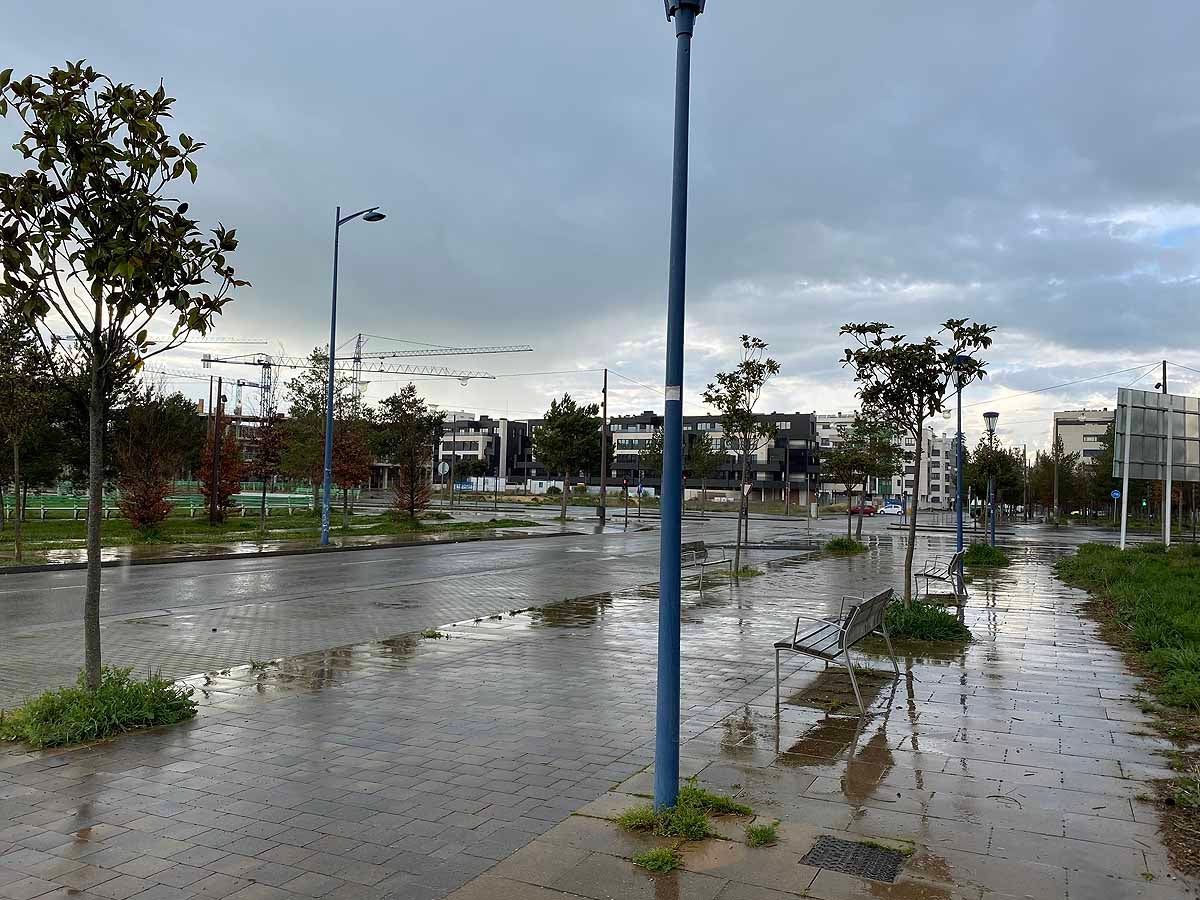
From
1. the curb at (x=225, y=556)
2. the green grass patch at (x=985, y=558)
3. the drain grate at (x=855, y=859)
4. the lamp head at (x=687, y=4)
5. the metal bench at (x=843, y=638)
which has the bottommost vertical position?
the curb at (x=225, y=556)

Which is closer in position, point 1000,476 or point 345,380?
point 345,380

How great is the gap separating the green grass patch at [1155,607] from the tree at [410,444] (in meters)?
23.7

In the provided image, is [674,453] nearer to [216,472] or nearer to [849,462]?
[849,462]

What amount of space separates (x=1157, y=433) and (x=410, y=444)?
2638 centimetres

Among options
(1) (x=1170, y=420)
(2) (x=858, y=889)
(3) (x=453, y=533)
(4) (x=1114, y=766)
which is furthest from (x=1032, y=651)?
(3) (x=453, y=533)

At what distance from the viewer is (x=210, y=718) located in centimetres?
700

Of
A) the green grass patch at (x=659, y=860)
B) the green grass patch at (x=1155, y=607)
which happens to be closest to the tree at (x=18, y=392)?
the green grass patch at (x=659, y=860)

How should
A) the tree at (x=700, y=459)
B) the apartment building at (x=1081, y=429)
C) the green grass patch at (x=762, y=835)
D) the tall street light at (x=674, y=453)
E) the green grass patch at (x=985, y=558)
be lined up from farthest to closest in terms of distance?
the apartment building at (x=1081, y=429) < the tree at (x=700, y=459) < the green grass patch at (x=985, y=558) < the tall street light at (x=674, y=453) < the green grass patch at (x=762, y=835)

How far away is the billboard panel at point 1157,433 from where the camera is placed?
25609 millimetres

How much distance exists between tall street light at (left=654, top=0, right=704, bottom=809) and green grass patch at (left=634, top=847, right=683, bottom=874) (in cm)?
49

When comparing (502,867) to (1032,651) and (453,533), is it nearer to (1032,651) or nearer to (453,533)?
(1032,651)

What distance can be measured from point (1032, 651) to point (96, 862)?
9459mm

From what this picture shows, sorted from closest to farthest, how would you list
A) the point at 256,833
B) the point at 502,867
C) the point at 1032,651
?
1. the point at 502,867
2. the point at 256,833
3. the point at 1032,651

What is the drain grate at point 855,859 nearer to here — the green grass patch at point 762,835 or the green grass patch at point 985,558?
the green grass patch at point 762,835
